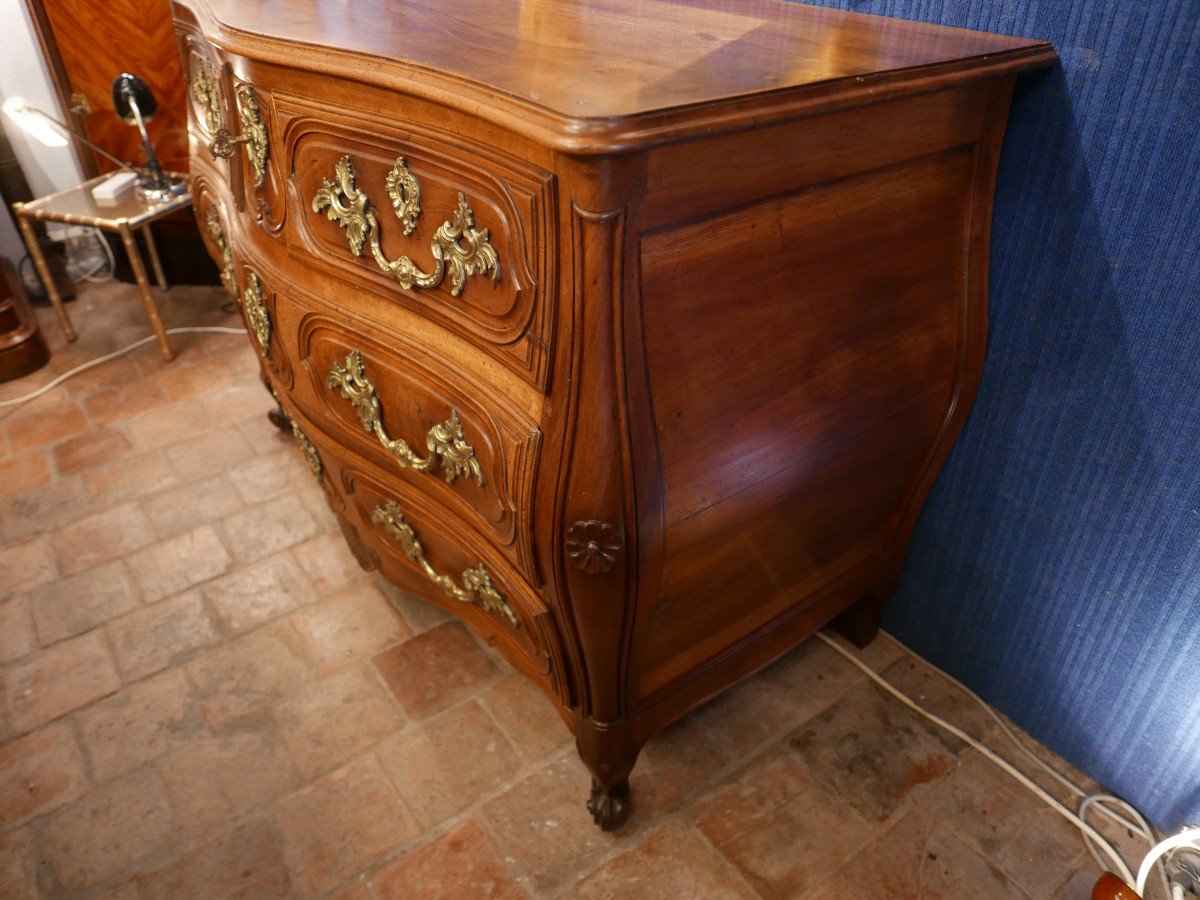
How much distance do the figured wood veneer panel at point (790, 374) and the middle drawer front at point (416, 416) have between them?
195mm

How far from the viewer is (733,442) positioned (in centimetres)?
103

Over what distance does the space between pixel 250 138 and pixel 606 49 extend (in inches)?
23.5

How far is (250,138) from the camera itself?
1.27m

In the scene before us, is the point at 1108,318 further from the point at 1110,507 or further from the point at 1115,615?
the point at 1115,615

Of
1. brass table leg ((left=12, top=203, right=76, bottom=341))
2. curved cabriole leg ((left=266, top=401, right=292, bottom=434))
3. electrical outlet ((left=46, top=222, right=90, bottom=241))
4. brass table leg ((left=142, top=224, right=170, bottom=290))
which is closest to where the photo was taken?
Result: curved cabriole leg ((left=266, top=401, right=292, bottom=434))

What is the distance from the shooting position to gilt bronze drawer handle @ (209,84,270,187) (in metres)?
1.23

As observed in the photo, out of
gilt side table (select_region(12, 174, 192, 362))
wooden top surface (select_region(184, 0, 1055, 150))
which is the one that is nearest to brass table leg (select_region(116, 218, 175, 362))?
gilt side table (select_region(12, 174, 192, 362))

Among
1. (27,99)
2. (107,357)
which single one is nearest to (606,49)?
(107,357)

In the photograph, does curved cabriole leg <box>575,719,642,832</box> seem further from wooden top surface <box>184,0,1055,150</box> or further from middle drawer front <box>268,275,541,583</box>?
wooden top surface <box>184,0,1055,150</box>

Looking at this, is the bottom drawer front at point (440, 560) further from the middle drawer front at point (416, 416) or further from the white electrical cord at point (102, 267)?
the white electrical cord at point (102, 267)

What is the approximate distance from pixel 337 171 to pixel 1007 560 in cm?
120

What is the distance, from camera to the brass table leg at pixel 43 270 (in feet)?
8.34

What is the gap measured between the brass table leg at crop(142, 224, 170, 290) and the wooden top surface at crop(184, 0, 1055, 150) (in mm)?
1768

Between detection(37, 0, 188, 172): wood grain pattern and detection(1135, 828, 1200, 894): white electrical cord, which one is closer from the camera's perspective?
detection(1135, 828, 1200, 894): white electrical cord
